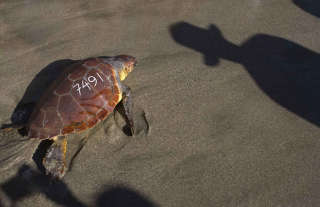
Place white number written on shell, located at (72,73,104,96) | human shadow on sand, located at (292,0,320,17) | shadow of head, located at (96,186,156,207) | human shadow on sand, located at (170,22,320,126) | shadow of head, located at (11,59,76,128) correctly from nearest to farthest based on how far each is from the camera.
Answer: shadow of head, located at (96,186,156,207) → white number written on shell, located at (72,73,104,96) → shadow of head, located at (11,59,76,128) → human shadow on sand, located at (170,22,320,126) → human shadow on sand, located at (292,0,320,17)

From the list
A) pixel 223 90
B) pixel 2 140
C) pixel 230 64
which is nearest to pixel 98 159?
pixel 2 140

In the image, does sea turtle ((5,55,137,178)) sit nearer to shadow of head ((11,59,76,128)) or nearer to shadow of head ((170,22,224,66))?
shadow of head ((11,59,76,128))

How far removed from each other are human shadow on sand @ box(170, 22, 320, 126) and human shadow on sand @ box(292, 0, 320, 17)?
1034 millimetres

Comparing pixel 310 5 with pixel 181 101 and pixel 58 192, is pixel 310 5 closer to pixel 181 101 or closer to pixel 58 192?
pixel 181 101

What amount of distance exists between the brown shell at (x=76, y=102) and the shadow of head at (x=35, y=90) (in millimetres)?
383

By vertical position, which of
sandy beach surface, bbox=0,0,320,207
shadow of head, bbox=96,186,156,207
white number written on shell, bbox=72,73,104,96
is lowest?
shadow of head, bbox=96,186,156,207

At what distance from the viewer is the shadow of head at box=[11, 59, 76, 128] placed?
3.11 metres

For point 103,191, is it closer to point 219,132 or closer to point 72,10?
point 219,132

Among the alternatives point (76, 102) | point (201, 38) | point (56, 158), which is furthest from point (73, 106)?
point (201, 38)

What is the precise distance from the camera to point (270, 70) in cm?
367

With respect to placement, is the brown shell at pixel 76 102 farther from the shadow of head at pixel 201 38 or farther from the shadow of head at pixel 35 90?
the shadow of head at pixel 201 38

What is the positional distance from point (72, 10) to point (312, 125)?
4.01 meters

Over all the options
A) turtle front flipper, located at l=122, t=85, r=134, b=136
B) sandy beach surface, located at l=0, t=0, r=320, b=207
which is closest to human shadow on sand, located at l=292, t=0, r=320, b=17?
sandy beach surface, located at l=0, t=0, r=320, b=207

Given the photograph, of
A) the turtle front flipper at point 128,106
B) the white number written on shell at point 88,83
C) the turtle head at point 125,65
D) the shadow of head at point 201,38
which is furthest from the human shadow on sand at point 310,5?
the white number written on shell at point 88,83
